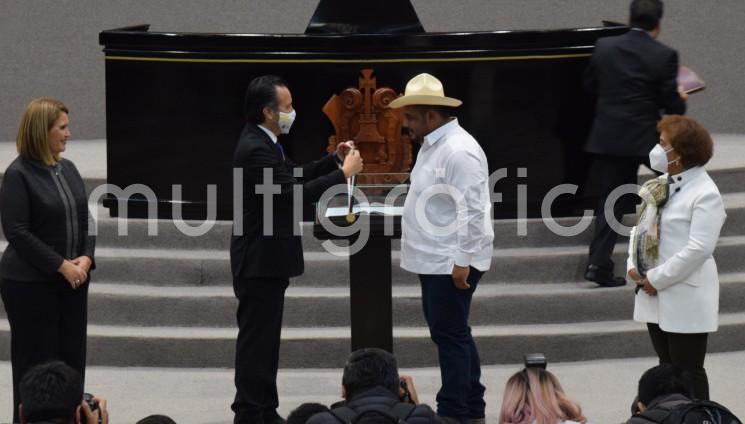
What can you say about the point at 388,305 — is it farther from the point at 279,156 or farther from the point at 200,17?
the point at 200,17

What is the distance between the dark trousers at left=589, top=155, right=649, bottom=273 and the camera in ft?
29.5

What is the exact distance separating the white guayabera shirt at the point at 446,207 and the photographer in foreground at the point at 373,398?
1.50 m

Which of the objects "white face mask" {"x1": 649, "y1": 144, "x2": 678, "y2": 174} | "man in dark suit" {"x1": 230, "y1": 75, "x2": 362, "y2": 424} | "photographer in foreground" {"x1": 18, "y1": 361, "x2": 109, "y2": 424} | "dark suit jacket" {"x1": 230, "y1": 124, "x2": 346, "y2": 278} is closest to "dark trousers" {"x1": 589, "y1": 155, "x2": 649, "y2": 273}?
"white face mask" {"x1": 649, "y1": 144, "x2": 678, "y2": 174}

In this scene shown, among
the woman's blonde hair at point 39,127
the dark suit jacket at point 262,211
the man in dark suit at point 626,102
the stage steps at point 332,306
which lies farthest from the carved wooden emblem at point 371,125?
the woman's blonde hair at point 39,127

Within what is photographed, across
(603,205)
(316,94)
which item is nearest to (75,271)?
(316,94)

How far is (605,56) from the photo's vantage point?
898 cm

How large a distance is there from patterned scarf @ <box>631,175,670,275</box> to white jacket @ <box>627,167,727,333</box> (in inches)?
1.0

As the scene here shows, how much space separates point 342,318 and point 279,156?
2204mm

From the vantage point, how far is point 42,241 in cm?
659

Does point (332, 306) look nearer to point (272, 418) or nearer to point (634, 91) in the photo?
point (272, 418)

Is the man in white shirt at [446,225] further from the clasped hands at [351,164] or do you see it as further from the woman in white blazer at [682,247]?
the woman in white blazer at [682,247]

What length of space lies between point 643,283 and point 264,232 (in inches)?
71.9

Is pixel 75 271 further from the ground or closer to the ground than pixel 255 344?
further from the ground

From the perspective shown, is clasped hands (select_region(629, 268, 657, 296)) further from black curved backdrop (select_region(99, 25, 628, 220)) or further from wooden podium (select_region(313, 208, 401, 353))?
black curved backdrop (select_region(99, 25, 628, 220))
